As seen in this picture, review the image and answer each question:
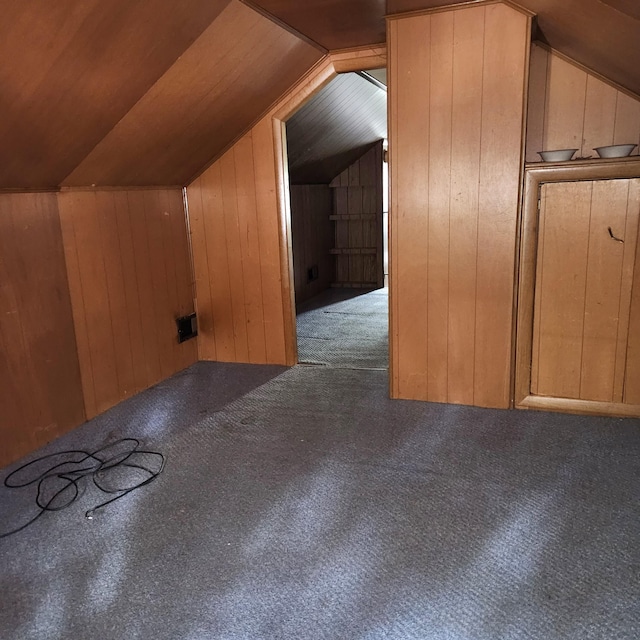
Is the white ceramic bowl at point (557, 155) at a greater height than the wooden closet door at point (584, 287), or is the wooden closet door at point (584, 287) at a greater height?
the white ceramic bowl at point (557, 155)

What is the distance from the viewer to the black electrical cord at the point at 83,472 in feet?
7.20

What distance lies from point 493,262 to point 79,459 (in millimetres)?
2151

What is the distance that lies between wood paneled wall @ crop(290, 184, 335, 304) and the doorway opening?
1 centimetres

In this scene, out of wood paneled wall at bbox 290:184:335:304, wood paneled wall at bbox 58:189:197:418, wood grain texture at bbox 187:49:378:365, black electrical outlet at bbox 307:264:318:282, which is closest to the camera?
wood paneled wall at bbox 58:189:197:418

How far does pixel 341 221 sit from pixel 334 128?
66.5 inches

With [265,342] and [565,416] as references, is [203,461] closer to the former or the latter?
[265,342]

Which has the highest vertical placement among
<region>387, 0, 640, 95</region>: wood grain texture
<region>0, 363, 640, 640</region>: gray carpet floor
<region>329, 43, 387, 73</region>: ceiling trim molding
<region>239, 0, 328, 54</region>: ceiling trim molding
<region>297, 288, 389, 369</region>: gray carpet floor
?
<region>239, 0, 328, 54</region>: ceiling trim molding

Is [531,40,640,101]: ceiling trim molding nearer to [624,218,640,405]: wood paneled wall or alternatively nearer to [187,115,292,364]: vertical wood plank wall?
[624,218,640,405]: wood paneled wall

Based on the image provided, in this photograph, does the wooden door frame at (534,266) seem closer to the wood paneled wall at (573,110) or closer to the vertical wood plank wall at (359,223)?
the wood paneled wall at (573,110)

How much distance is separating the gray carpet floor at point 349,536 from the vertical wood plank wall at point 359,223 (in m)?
3.90

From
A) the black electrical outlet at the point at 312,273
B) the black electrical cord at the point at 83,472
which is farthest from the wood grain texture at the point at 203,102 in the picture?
the black electrical outlet at the point at 312,273

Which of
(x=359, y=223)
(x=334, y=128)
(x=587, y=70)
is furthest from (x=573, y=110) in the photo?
(x=359, y=223)

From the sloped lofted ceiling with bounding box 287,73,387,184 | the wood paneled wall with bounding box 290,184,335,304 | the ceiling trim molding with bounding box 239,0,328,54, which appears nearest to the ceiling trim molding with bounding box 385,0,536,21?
the ceiling trim molding with bounding box 239,0,328,54

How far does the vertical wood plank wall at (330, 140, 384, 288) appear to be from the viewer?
647 centimetres
